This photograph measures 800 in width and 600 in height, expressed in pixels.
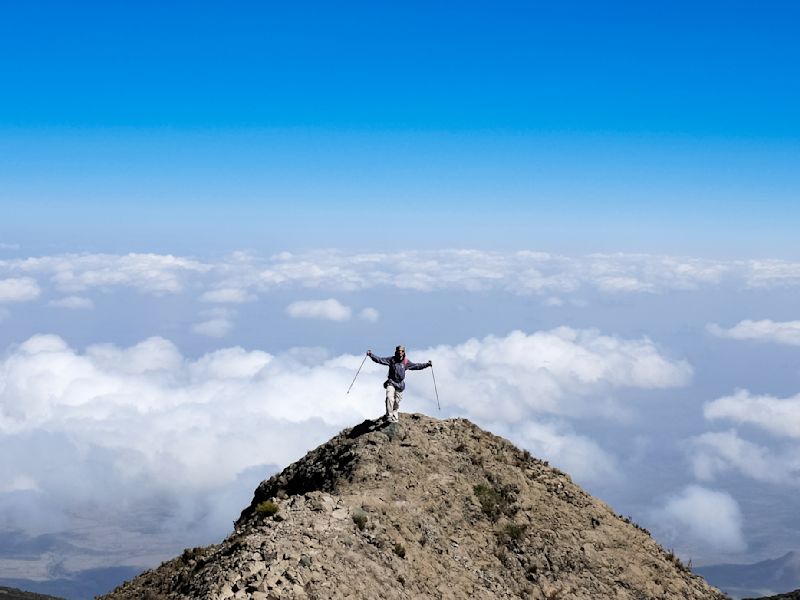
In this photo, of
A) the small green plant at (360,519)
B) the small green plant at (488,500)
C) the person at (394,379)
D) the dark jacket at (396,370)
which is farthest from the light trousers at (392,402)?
the small green plant at (360,519)

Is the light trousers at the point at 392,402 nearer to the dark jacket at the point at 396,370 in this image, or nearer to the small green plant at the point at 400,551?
the dark jacket at the point at 396,370

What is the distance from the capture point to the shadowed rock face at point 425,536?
17625 millimetres

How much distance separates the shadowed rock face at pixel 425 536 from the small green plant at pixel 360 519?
4cm

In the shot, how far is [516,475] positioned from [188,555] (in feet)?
43.2

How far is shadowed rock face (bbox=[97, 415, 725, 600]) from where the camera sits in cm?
1762

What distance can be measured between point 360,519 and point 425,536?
101 inches

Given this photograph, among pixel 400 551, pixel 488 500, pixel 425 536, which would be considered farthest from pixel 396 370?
pixel 400 551

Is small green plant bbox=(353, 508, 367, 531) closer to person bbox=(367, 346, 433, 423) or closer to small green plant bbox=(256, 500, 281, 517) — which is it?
small green plant bbox=(256, 500, 281, 517)

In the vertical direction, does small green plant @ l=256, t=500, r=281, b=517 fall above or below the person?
below

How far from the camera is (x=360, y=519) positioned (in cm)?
2064

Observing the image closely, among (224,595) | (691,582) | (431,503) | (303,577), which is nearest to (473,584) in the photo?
(431,503)

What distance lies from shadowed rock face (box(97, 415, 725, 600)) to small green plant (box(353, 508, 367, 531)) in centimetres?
4

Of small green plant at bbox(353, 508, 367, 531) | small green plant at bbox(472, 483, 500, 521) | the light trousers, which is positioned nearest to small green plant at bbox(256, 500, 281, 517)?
small green plant at bbox(353, 508, 367, 531)

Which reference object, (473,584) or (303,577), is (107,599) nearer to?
(303,577)
